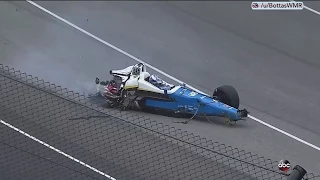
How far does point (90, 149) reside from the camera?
12094 millimetres

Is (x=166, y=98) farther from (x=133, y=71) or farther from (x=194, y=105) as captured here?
(x=133, y=71)

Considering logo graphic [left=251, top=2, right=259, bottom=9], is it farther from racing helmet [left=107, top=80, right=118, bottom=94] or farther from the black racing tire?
racing helmet [left=107, top=80, right=118, bottom=94]

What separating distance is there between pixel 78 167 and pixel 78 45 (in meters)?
6.92

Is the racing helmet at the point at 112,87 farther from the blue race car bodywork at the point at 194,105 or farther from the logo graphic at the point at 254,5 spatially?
the logo graphic at the point at 254,5

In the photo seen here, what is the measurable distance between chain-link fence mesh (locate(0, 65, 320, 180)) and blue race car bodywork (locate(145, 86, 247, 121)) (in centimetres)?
65

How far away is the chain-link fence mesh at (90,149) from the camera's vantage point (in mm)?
11336

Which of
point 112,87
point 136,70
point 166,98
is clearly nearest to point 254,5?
point 136,70

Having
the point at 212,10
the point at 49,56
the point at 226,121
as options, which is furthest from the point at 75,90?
the point at 212,10

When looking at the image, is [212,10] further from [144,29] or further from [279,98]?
[279,98]

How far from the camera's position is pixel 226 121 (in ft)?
46.6

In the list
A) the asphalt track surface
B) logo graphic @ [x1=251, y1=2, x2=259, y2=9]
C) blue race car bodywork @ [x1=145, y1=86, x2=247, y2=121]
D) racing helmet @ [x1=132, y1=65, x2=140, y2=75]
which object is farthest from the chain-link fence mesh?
logo graphic @ [x1=251, y1=2, x2=259, y2=9]

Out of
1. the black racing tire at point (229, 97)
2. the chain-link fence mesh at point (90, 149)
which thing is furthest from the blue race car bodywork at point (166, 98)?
the chain-link fence mesh at point (90, 149)

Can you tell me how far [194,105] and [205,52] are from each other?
13.1 ft

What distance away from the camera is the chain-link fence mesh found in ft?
37.2
